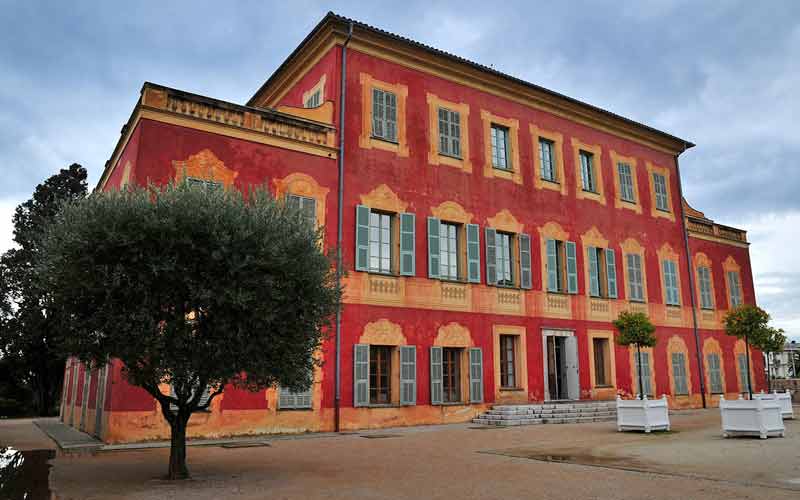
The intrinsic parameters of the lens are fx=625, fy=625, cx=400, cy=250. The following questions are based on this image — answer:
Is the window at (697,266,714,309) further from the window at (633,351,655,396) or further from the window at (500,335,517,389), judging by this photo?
the window at (500,335,517,389)

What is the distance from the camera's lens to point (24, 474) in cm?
953

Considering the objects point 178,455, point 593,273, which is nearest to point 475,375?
point 593,273

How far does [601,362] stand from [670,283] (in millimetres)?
5327

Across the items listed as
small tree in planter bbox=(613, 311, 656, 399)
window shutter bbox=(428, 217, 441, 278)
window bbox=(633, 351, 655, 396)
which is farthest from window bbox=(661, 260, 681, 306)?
window shutter bbox=(428, 217, 441, 278)

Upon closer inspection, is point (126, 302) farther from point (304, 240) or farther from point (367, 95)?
point (367, 95)

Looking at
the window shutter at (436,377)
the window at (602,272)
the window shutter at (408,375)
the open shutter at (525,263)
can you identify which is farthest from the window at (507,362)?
the window at (602,272)

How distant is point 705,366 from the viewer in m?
24.9

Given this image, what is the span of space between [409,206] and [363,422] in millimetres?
6117

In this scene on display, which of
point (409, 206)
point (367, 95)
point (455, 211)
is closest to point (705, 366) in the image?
point (455, 211)

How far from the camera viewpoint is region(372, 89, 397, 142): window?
17.9m

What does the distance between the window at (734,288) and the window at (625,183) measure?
6783mm

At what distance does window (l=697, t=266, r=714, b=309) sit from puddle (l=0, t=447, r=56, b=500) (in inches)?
936

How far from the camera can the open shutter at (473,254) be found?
18.7 meters

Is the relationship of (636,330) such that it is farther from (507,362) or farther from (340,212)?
(340,212)
